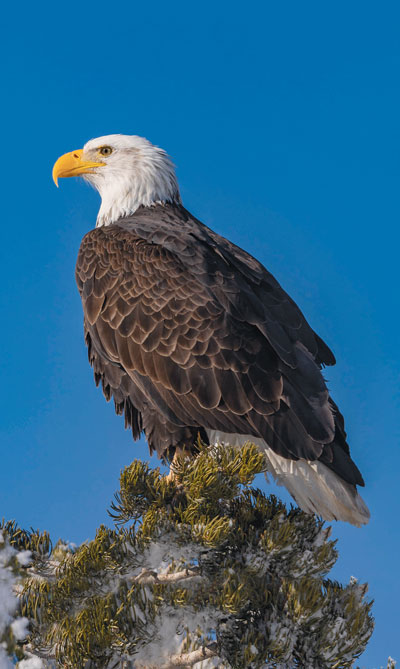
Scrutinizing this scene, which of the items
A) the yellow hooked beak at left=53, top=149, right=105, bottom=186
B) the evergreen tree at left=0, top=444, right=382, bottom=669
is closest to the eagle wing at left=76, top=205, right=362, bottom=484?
the evergreen tree at left=0, top=444, right=382, bottom=669

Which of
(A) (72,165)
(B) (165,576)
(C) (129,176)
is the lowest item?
(B) (165,576)

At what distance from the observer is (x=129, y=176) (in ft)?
25.7

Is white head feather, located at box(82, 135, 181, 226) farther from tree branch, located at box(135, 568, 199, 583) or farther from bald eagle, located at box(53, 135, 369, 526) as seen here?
tree branch, located at box(135, 568, 199, 583)

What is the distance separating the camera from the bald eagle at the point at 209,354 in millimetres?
5719

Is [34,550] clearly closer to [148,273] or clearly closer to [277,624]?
[277,624]

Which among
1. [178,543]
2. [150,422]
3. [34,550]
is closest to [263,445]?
[150,422]

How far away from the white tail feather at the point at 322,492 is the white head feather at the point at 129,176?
317 centimetres

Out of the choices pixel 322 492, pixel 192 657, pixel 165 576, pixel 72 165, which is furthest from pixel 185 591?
pixel 72 165

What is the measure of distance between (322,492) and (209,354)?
134 cm

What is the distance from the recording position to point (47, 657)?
4.57 metres

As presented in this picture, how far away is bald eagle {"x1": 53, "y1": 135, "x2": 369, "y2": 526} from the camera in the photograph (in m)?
5.72

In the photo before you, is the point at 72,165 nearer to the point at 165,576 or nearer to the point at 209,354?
the point at 209,354

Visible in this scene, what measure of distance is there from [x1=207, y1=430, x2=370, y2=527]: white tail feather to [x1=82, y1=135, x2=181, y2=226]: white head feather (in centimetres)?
317

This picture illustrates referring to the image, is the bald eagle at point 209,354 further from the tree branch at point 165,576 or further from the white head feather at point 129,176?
the tree branch at point 165,576
